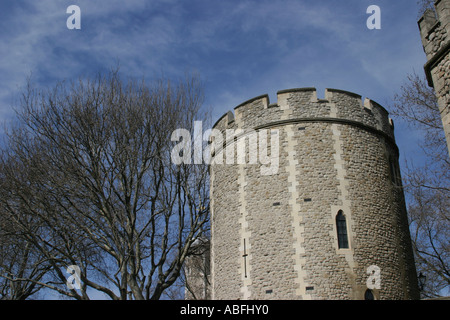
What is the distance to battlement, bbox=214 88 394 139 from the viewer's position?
1430 centimetres

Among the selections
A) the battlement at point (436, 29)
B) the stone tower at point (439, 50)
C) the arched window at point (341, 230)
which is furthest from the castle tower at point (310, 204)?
the battlement at point (436, 29)

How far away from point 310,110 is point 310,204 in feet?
9.63

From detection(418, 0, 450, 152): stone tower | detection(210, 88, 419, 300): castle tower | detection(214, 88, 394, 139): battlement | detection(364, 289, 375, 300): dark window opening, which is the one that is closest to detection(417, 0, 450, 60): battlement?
detection(418, 0, 450, 152): stone tower

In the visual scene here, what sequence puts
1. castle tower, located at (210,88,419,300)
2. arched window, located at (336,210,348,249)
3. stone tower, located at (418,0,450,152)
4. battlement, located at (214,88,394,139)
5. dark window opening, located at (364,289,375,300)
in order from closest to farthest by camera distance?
1. stone tower, located at (418,0,450,152)
2. dark window opening, located at (364,289,375,300)
3. castle tower, located at (210,88,419,300)
4. arched window, located at (336,210,348,249)
5. battlement, located at (214,88,394,139)

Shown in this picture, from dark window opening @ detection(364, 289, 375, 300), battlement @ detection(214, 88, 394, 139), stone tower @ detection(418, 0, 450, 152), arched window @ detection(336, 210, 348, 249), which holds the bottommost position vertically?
dark window opening @ detection(364, 289, 375, 300)

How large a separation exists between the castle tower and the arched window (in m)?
0.03

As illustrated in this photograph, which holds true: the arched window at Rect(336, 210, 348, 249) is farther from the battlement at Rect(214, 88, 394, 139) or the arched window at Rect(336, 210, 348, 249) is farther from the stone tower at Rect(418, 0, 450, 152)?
the stone tower at Rect(418, 0, 450, 152)

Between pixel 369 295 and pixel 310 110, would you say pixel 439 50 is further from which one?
pixel 369 295

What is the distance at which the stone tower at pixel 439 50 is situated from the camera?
8648mm

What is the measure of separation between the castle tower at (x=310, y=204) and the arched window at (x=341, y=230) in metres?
0.03

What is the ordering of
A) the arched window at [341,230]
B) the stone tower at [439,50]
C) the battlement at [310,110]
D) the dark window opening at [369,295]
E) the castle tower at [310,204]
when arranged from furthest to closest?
the battlement at [310,110] → the arched window at [341,230] → the castle tower at [310,204] → the dark window opening at [369,295] → the stone tower at [439,50]

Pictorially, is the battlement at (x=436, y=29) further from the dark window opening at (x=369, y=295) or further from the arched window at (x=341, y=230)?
the dark window opening at (x=369, y=295)

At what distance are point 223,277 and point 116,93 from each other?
6.51 meters
